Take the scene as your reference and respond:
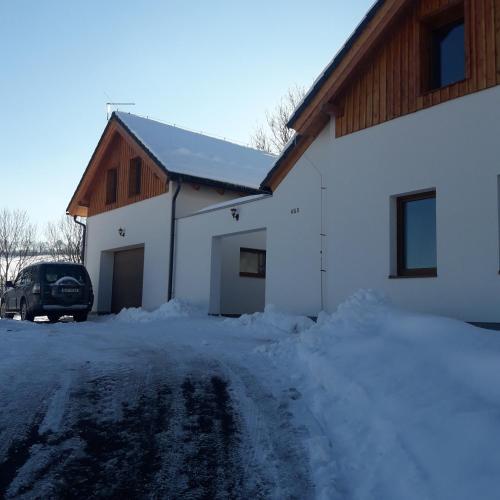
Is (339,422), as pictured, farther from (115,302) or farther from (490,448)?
(115,302)

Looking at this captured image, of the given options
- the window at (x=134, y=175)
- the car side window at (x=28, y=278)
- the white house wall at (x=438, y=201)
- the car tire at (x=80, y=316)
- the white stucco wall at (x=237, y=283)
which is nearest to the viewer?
the white house wall at (x=438, y=201)

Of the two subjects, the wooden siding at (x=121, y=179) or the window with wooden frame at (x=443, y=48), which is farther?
the wooden siding at (x=121, y=179)

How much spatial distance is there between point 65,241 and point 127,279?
27.1 m

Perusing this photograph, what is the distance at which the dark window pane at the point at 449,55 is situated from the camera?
8.52 meters

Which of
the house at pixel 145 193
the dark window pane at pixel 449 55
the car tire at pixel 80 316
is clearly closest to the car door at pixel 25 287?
the car tire at pixel 80 316

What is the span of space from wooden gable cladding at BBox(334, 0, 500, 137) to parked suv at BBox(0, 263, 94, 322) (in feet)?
27.4

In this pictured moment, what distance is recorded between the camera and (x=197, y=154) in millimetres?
17906

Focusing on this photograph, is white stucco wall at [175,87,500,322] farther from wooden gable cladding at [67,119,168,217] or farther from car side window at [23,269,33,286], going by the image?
car side window at [23,269,33,286]

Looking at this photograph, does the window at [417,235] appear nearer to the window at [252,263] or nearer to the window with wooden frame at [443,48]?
the window with wooden frame at [443,48]

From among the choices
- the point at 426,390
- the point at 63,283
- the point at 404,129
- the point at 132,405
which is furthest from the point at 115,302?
the point at 426,390

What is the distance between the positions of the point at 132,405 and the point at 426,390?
2600 mm

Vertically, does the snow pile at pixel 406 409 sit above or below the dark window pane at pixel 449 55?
below

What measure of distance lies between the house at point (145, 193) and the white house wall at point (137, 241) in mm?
30

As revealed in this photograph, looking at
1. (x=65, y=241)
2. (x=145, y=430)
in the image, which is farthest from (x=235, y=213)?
(x=65, y=241)
